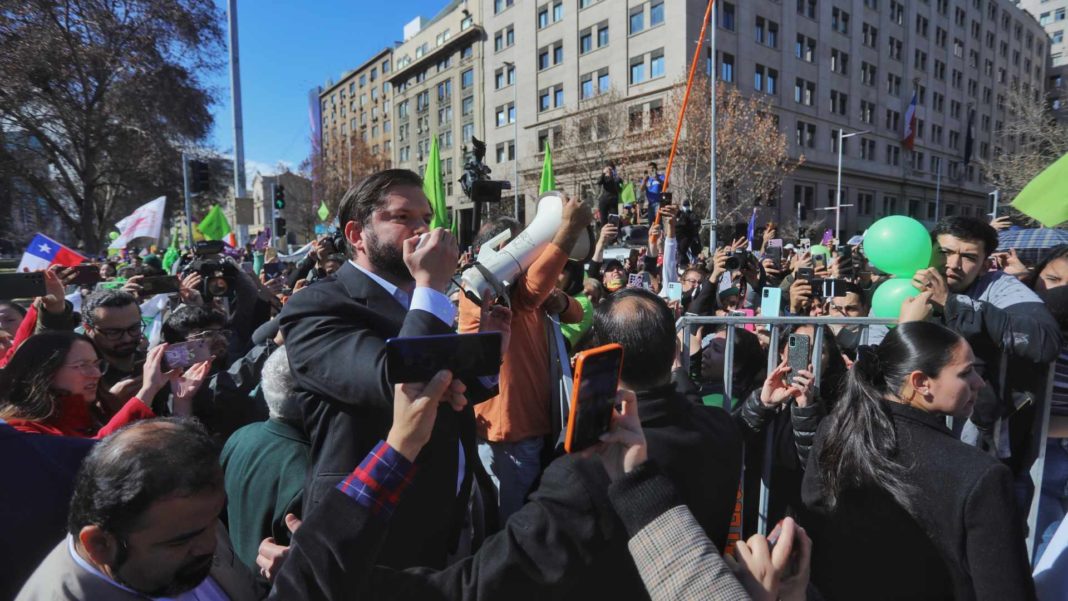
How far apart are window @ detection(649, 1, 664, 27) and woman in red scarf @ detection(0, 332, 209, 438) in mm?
35458

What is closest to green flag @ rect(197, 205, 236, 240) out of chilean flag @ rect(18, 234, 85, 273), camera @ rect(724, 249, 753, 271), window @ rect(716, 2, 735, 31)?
chilean flag @ rect(18, 234, 85, 273)

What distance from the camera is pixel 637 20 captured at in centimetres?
3409

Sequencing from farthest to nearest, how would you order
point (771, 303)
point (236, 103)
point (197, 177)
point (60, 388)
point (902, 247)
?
1. point (197, 177)
2. point (236, 103)
3. point (902, 247)
4. point (771, 303)
5. point (60, 388)

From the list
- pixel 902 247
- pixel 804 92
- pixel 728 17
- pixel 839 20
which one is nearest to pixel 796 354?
pixel 902 247

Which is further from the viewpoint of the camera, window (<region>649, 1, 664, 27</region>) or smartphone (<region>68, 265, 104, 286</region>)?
window (<region>649, 1, 664, 27</region>)

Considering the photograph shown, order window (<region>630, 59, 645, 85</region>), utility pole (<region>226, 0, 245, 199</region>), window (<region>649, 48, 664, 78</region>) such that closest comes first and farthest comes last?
utility pole (<region>226, 0, 245, 199</region>) < window (<region>649, 48, 664, 78</region>) < window (<region>630, 59, 645, 85</region>)

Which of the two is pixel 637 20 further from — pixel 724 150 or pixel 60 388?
pixel 60 388

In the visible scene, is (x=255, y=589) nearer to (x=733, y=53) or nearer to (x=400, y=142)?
(x=733, y=53)

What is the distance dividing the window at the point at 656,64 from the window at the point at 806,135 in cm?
1101

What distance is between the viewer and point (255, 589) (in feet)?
5.30

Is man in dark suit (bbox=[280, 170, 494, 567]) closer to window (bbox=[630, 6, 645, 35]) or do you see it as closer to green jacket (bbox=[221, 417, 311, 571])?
green jacket (bbox=[221, 417, 311, 571])

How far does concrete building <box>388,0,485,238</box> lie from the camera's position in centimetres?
4741

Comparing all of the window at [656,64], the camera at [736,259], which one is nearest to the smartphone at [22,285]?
the camera at [736,259]

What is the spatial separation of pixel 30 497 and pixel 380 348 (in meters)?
1.15
